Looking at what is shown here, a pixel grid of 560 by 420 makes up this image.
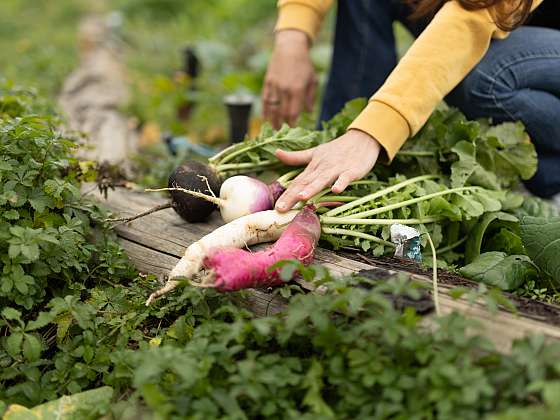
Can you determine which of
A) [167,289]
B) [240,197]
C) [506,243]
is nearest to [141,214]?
[240,197]

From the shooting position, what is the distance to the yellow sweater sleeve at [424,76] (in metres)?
2.26

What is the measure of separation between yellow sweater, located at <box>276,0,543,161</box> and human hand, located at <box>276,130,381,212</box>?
0.17 ft

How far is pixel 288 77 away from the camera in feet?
10.0

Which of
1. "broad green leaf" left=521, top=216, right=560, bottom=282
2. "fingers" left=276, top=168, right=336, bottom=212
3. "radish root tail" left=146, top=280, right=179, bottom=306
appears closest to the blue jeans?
"broad green leaf" left=521, top=216, right=560, bottom=282

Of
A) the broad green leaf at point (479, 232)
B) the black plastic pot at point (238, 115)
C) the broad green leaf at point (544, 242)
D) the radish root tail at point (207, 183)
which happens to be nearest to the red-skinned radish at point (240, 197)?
the radish root tail at point (207, 183)

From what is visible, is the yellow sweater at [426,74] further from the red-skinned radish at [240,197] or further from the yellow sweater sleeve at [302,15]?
the yellow sweater sleeve at [302,15]

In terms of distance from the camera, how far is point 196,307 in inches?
73.9

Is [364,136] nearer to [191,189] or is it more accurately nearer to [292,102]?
[191,189]

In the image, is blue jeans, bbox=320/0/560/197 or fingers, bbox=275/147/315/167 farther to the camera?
blue jeans, bbox=320/0/560/197

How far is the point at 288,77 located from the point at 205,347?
1.76 metres

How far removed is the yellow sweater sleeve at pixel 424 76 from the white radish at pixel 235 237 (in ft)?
1.43

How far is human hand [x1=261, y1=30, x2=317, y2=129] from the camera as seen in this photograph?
3045 mm

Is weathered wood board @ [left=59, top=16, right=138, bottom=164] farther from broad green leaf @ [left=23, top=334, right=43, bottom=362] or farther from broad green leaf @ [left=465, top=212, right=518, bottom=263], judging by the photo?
broad green leaf @ [left=465, top=212, right=518, bottom=263]

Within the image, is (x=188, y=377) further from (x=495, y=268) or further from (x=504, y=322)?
(x=495, y=268)
